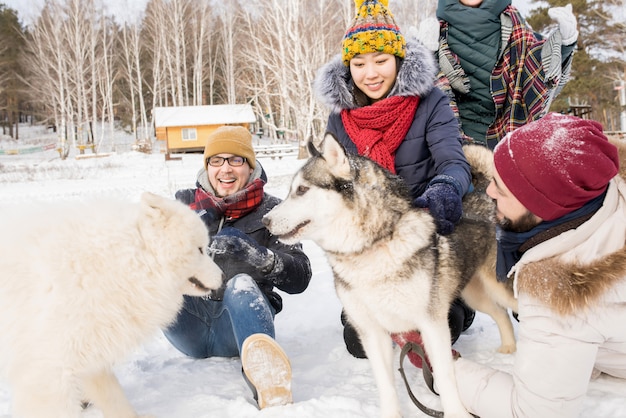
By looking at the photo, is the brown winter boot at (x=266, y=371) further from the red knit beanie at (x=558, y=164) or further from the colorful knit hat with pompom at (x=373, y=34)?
the colorful knit hat with pompom at (x=373, y=34)

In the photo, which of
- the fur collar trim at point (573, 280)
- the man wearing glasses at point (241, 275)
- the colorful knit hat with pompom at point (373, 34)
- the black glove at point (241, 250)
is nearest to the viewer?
the fur collar trim at point (573, 280)

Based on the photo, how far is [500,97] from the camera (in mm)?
3174

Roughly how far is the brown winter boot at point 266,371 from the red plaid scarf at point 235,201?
3.01 ft

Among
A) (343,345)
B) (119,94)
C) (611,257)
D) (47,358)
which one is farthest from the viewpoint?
(119,94)

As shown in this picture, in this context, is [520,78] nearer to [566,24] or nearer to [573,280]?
[566,24]

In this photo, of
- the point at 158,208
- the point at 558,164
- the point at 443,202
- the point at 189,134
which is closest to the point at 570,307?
the point at 558,164

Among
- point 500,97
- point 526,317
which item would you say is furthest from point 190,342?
point 500,97

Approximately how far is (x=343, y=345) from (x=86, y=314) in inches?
68.9

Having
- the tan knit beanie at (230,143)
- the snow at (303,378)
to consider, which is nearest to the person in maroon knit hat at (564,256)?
the snow at (303,378)

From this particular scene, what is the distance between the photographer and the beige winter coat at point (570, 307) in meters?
1.54

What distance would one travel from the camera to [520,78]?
3.09 metres

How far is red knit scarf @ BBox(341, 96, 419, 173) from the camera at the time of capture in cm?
255

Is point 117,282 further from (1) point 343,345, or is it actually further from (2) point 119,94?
(2) point 119,94

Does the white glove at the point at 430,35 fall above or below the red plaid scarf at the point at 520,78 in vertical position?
above
